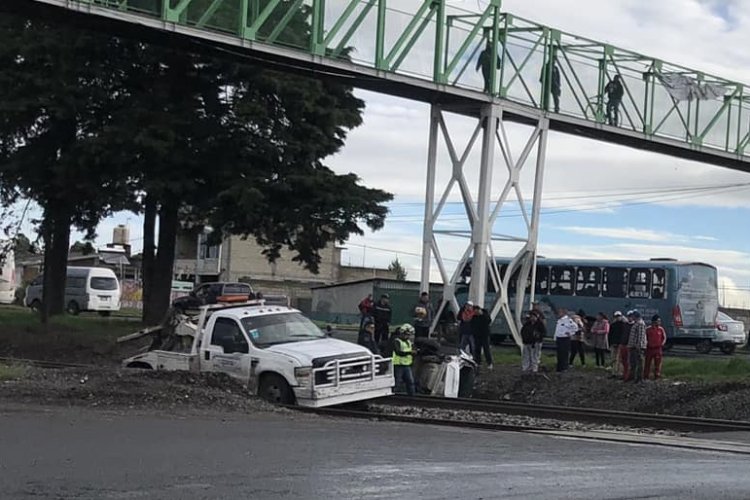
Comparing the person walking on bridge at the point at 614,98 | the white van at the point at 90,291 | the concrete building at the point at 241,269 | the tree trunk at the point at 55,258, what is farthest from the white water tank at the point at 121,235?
the person walking on bridge at the point at 614,98

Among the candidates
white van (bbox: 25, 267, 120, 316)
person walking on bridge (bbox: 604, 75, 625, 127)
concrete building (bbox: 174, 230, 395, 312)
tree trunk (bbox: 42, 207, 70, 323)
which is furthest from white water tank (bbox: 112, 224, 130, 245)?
person walking on bridge (bbox: 604, 75, 625, 127)

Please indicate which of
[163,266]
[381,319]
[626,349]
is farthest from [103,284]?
[626,349]

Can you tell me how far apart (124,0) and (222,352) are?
889 cm

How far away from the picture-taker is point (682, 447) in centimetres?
1523

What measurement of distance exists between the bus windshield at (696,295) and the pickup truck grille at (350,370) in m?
23.9

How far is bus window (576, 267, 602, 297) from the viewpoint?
43.6 meters

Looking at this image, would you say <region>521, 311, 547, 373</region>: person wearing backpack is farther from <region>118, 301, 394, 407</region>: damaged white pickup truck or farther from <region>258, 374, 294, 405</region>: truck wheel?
<region>258, 374, 294, 405</region>: truck wheel

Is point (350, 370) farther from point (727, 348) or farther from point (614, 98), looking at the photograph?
point (727, 348)

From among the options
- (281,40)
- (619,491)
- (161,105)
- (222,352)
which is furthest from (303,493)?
(161,105)

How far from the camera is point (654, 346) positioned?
26078 mm

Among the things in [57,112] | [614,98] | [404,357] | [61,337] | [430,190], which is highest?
[614,98]

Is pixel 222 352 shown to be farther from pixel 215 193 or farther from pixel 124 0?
pixel 215 193

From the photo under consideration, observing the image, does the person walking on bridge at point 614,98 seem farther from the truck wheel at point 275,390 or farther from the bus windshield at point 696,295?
the truck wheel at point 275,390

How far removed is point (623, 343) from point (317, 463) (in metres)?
16.2
